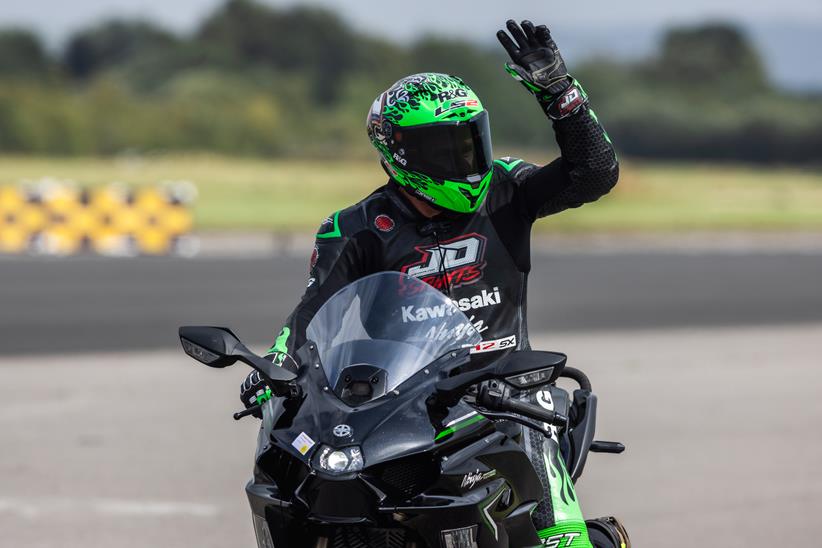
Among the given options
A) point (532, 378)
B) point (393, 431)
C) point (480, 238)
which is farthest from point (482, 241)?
point (393, 431)

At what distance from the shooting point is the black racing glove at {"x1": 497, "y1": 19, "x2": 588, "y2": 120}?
4258 mm

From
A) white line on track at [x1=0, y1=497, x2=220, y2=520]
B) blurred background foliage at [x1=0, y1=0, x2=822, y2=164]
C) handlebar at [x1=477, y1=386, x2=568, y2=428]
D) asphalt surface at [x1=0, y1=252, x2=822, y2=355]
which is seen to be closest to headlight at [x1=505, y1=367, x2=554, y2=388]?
handlebar at [x1=477, y1=386, x2=568, y2=428]

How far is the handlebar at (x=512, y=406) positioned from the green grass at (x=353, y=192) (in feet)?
84.2

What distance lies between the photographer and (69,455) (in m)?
8.29

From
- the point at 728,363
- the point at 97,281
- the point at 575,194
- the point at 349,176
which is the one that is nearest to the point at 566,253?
the point at 97,281

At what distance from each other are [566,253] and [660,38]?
236 ft

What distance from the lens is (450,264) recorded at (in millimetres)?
4215

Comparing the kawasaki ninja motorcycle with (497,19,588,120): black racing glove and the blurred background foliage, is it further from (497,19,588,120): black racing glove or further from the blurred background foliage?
the blurred background foliage

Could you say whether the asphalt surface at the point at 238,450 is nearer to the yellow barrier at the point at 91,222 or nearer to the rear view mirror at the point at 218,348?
the rear view mirror at the point at 218,348

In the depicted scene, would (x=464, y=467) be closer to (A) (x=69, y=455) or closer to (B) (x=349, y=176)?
(A) (x=69, y=455)

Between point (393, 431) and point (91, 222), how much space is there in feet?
70.3

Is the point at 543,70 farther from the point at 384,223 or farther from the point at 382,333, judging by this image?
the point at 382,333

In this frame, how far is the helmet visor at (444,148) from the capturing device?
166 inches

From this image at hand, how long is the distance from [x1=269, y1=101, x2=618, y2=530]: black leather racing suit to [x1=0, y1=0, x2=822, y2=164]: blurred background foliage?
51.7 meters
